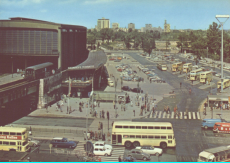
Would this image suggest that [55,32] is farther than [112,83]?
No

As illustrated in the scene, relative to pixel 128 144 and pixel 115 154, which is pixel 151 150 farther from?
pixel 115 154

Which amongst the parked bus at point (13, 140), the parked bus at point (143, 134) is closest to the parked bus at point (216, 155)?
the parked bus at point (143, 134)

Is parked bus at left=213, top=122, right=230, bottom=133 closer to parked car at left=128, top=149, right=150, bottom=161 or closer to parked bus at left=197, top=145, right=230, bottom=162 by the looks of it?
parked bus at left=197, top=145, right=230, bottom=162

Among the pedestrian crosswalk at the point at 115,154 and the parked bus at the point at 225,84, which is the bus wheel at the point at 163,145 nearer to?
the pedestrian crosswalk at the point at 115,154

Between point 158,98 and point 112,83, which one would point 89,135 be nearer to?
point 158,98

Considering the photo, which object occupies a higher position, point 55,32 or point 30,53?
point 55,32

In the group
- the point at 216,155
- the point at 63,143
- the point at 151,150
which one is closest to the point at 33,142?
the point at 63,143

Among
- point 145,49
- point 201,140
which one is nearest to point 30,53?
point 201,140
